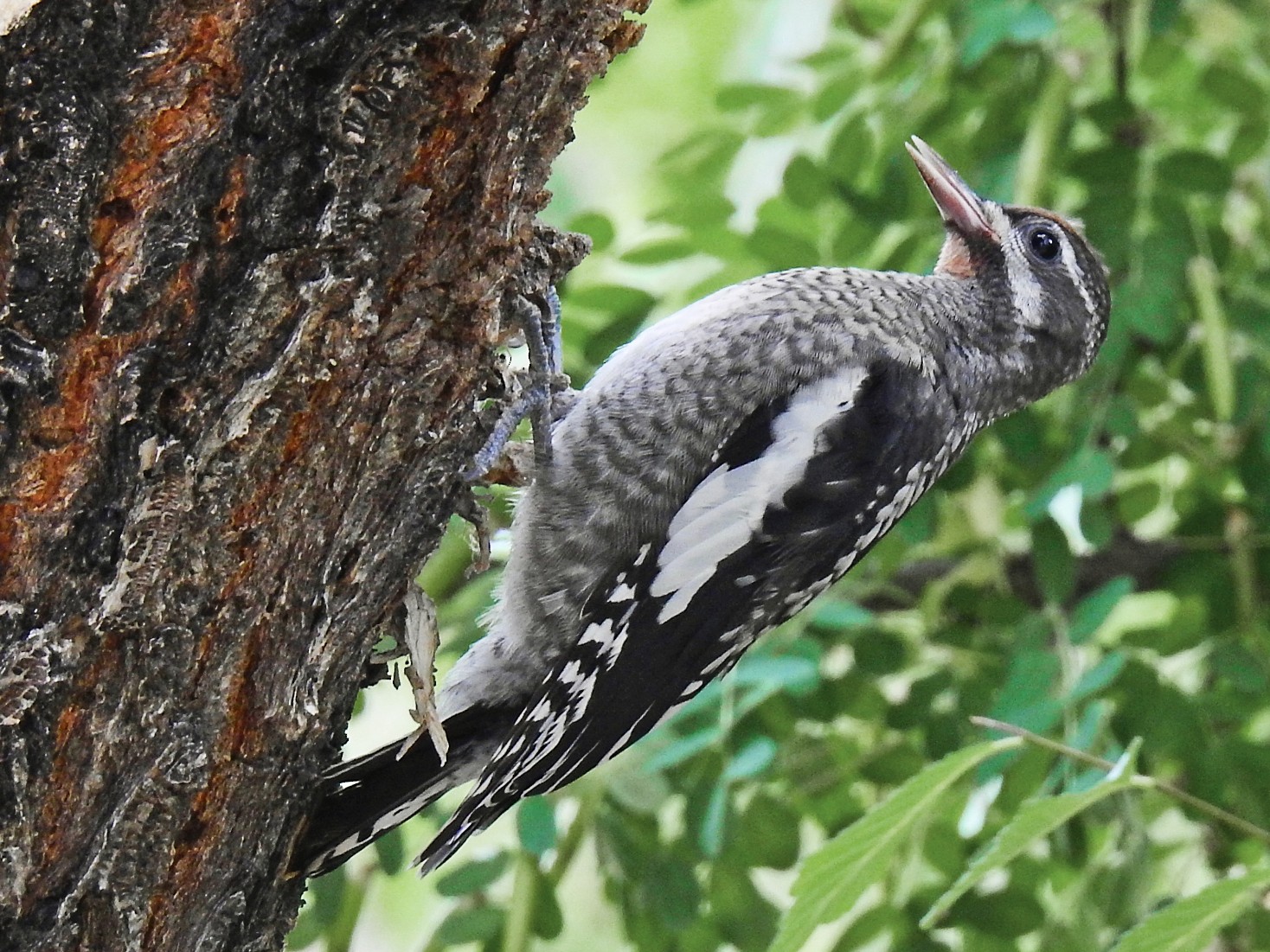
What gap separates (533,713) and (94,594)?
97cm

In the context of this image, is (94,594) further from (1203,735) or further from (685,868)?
(1203,735)

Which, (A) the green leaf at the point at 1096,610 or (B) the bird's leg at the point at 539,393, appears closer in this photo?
(B) the bird's leg at the point at 539,393

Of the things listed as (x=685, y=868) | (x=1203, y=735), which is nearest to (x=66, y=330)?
(x=685, y=868)

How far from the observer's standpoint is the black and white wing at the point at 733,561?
2.24m

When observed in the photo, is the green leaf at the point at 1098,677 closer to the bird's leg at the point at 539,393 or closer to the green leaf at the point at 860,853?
the green leaf at the point at 860,853

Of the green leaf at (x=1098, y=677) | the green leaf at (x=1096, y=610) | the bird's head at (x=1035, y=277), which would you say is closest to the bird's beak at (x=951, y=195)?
the bird's head at (x=1035, y=277)

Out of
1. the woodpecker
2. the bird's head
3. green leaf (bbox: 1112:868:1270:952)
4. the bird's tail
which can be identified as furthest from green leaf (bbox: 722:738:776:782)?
the bird's head

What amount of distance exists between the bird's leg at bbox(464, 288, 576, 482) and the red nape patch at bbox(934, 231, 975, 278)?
35.2 inches

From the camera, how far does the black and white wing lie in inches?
88.1

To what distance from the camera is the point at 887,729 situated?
2.64 metres

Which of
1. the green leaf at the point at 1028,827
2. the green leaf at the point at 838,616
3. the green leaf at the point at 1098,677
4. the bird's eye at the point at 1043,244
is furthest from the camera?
the bird's eye at the point at 1043,244

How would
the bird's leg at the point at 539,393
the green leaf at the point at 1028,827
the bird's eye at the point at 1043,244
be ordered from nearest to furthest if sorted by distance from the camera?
the green leaf at the point at 1028,827 < the bird's leg at the point at 539,393 < the bird's eye at the point at 1043,244

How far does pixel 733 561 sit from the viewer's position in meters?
2.31

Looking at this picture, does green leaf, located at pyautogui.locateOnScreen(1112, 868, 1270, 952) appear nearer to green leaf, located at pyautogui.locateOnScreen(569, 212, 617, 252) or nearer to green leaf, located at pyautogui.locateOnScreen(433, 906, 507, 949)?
green leaf, located at pyautogui.locateOnScreen(433, 906, 507, 949)
